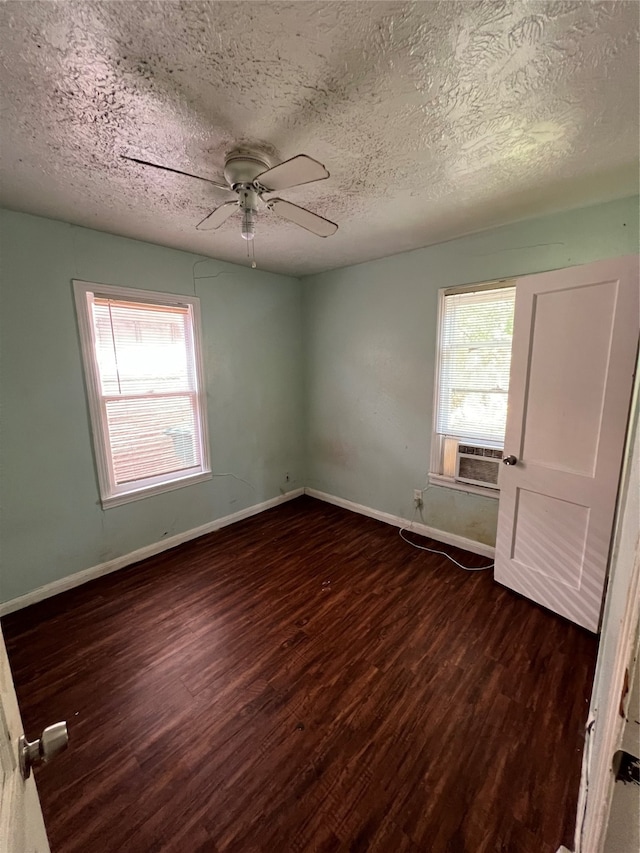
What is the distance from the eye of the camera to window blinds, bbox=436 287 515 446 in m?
2.46

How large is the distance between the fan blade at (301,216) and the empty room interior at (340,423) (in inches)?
0.8

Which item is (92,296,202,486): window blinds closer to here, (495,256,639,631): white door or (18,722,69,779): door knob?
(18,722,69,779): door knob

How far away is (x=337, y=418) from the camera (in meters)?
3.67

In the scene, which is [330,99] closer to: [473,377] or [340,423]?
[473,377]

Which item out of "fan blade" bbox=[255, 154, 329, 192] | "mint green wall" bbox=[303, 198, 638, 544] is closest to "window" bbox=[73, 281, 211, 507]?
"mint green wall" bbox=[303, 198, 638, 544]

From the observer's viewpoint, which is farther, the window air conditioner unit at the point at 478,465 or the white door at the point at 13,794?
the window air conditioner unit at the point at 478,465

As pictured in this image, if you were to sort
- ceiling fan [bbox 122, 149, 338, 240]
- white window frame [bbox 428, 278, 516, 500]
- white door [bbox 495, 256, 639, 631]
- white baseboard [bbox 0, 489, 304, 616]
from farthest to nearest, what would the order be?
white window frame [bbox 428, 278, 516, 500] → white baseboard [bbox 0, 489, 304, 616] → white door [bbox 495, 256, 639, 631] → ceiling fan [bbox 122, 149, 338, 240]

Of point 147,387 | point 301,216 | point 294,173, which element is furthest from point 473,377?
point 147,387

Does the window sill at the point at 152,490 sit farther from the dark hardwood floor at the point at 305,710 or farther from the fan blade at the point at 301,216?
the fan blade at the point at 301,216

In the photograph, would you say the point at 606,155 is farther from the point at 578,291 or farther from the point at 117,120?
the point at 117,120

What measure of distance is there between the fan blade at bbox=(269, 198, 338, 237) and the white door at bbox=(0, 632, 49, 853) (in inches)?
67.9

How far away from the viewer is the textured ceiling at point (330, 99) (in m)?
0.93

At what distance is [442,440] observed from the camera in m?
2.88

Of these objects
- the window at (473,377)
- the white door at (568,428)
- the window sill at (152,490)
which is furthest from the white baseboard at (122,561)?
the white door at (568,428)
